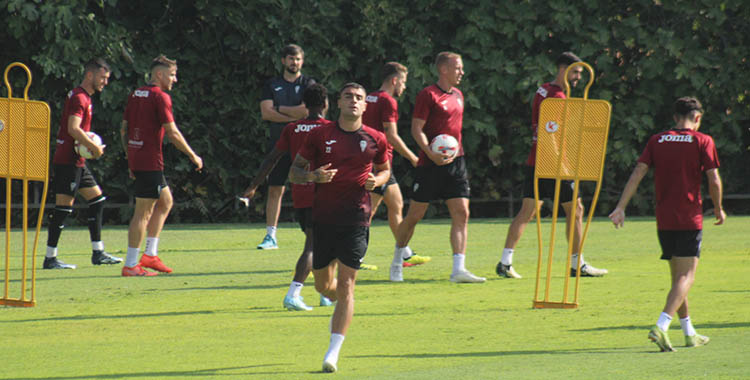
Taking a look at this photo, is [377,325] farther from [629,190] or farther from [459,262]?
[459,262]

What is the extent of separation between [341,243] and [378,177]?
520 millimetres

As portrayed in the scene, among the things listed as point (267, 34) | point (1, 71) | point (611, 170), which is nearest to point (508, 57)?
point (611, 170)

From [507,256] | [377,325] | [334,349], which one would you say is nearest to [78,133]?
[507,256]

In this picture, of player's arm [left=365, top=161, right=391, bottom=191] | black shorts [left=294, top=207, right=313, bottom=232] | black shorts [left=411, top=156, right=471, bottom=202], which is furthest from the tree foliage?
player's arm [left=365, top=161, right=391, bottom=191]

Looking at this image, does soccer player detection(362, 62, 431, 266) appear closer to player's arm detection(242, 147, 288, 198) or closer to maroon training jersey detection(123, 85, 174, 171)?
maroon training jersey detection(123, 85, 174, 171)

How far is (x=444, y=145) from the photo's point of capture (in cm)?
1095

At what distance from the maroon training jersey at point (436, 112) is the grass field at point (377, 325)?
1.51 metres

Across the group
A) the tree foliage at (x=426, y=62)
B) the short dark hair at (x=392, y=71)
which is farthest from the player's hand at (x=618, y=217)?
the tree foliage at (x=426, y=62)

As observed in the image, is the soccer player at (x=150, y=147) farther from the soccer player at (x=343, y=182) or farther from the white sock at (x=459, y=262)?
the soccer player at (x=343, y=182)

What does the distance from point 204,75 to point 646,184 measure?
8.47m

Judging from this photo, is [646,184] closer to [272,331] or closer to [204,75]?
[204,75]

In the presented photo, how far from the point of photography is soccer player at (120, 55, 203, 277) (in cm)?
1172

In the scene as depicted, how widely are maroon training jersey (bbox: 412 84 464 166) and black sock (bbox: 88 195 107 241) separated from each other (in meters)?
3.92

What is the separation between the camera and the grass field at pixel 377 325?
6.61 m
